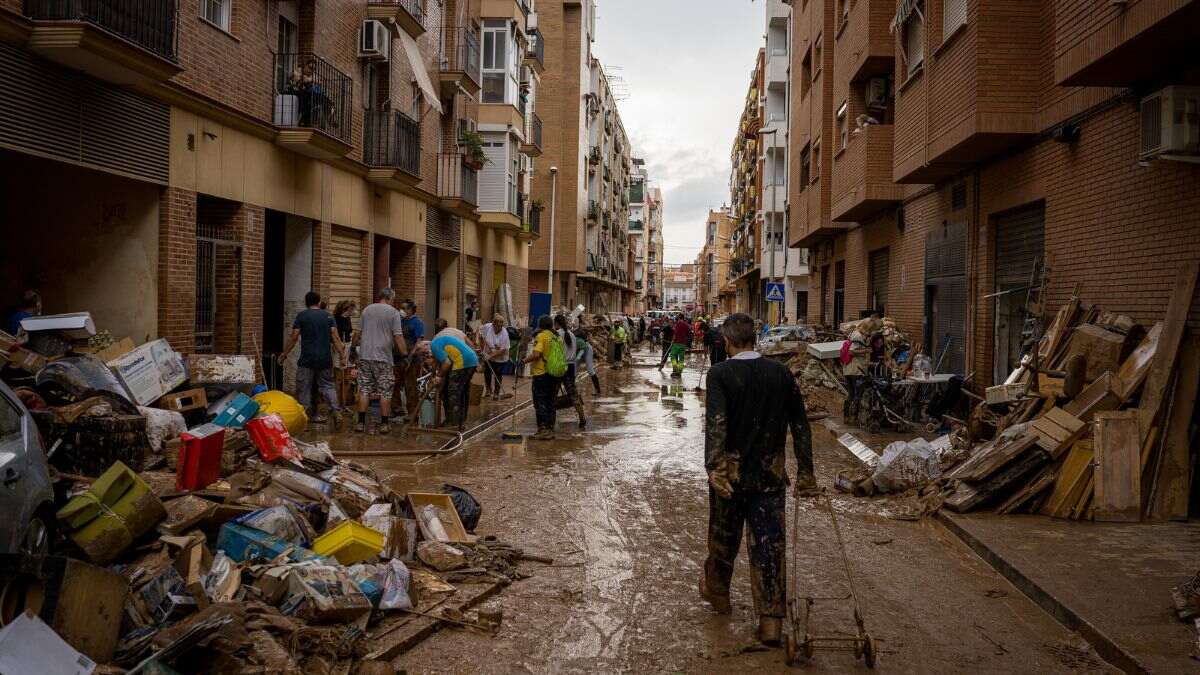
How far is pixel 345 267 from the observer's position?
19.7m

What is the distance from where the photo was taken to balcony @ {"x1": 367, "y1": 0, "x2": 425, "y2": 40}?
1966 centimetres

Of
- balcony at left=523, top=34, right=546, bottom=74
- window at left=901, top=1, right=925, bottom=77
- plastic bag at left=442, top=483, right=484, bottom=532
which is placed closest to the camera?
plastic bag at left=442, top=483, right=484, bottom=532

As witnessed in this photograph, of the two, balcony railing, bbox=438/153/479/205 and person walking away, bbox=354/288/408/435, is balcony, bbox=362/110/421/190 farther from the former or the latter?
person walking away, bbox=354/288/408/435

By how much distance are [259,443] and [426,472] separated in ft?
10.6

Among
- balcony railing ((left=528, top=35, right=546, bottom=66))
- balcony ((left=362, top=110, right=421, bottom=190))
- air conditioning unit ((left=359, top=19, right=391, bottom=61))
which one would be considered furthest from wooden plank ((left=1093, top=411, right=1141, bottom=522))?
balcony railing ((left=528, top=35, right=546, bottom=66))

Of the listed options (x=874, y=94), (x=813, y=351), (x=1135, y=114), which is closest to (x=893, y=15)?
(x=874, y=94)

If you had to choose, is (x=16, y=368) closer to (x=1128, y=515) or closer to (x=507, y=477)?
(x=507, y=477)

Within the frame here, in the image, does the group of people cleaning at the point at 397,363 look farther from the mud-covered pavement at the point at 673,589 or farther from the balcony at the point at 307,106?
the balcony at the point at 307,106

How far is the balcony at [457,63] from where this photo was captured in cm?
2547

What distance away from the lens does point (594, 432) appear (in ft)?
50.0

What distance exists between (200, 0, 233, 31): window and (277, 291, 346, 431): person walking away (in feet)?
14.3

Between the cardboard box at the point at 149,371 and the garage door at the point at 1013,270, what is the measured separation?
10656mm

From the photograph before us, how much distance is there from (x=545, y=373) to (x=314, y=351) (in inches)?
131

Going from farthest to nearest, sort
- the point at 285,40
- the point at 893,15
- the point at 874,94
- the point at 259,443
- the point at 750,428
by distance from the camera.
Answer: the point at 874,94
the point at 893,15
the point at 285,40
the point at 259,443
the point at 750,428
